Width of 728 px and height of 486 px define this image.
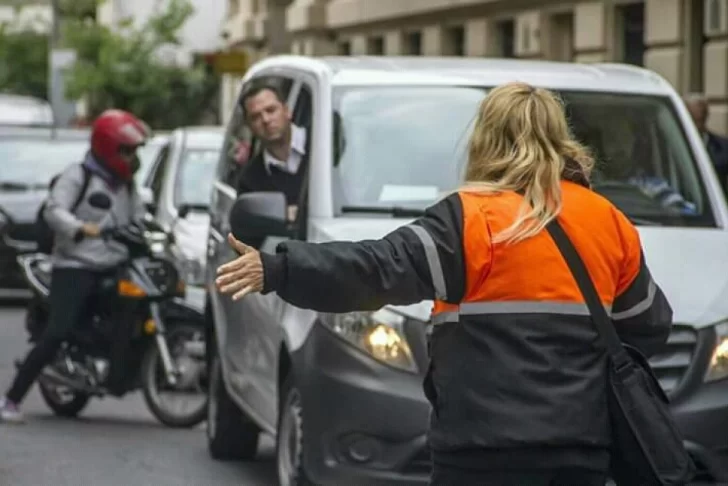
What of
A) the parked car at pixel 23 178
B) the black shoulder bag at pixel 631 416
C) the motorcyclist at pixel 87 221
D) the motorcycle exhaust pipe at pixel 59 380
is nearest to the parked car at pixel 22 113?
the parked car at pixel 23 178

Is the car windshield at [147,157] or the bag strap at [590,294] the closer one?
the bag strap at [590,294]

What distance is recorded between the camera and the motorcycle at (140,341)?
11.9 metres

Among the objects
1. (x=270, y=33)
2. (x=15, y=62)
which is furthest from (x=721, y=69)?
(x=15, y=62)

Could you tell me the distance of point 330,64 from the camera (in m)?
9.29

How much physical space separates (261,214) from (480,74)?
1.36 metres

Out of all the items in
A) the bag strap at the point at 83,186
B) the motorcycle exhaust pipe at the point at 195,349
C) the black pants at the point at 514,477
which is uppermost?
the bag strap at the point at 83,186

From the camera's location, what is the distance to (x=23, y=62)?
62281 millimetres

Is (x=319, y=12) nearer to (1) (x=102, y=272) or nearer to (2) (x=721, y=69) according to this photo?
(2) (x=721, y=69)

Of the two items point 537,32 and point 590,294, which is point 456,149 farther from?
point 537,32

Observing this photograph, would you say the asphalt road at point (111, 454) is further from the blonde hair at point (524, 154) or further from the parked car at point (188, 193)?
the blonde hair at point (524, 154)

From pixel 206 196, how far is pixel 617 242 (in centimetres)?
1190

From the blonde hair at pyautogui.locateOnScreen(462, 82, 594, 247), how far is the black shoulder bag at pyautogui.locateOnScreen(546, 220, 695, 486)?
0.24 feet

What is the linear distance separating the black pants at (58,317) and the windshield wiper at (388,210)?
363 centimetres

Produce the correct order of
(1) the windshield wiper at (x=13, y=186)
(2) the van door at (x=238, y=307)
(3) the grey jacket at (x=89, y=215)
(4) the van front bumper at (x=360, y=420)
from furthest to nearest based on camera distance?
(1) the windshield wiper at (x=13, y=186) < (3) the grey jacket at (x=89, y=215) < (2) the van door at (x=238, y=307) < (4) the van front bumper at (x=360, y=420)
